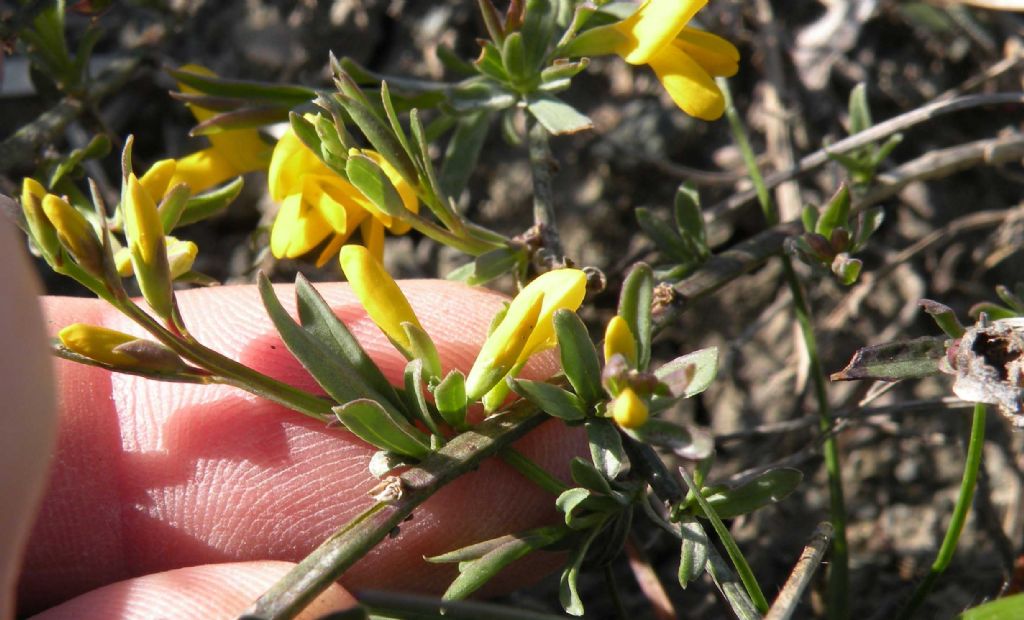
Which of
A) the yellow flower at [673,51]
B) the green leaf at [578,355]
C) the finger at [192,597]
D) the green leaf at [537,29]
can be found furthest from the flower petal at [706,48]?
the finger at [192,597]

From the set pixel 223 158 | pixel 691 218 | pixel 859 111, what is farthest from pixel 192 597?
pixel 859 111

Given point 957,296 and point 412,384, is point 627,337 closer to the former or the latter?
point 412,384

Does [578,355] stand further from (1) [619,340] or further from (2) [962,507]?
(2) [962,507]

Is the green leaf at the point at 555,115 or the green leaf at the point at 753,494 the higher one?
the green leaf at the point at 555,115

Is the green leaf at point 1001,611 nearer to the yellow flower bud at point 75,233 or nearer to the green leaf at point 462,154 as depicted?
the green leaf at point 462,154

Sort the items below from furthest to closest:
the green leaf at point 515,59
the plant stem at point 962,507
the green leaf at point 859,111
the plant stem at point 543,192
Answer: the green leaf at point 859,111 < the plant stem at point 543,192 < the green leaf at point 515,59 < the plant stem at point 962,507

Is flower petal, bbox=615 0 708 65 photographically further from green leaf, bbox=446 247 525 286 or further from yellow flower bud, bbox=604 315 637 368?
yellow flower bud, bbox=604 315 637 368

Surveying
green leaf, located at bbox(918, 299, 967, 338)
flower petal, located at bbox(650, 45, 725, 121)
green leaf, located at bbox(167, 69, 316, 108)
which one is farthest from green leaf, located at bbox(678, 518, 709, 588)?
green leaf, located at bbox(167, 69, 316, 108)
